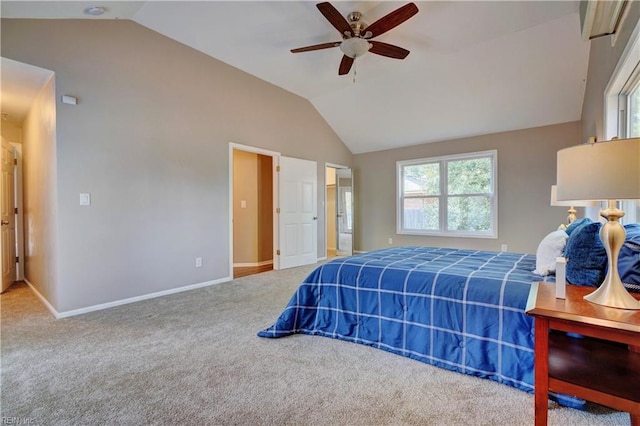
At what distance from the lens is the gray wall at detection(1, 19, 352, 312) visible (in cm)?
291

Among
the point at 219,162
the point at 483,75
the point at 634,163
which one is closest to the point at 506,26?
the point at 483,75

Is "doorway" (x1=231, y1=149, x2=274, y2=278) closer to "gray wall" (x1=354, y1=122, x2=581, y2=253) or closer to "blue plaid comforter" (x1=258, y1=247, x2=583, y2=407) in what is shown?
"gray wall" (x1=354, y1=122, x2=581, y2=253)

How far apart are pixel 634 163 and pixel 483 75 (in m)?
3.68

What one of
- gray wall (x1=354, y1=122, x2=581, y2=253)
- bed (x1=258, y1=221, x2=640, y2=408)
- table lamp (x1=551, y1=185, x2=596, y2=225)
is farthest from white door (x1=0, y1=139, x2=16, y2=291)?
gray wall (x1=354, y1=122, x2=581, y2=253)

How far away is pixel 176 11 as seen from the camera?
10.2 feet

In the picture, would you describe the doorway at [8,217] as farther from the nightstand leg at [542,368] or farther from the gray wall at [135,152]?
the nightstand leg at [542,368]

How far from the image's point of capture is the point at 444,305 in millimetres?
1927

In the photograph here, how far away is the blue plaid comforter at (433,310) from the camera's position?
173 centimetres

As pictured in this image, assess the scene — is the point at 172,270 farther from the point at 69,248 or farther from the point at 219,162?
the point at 219,162

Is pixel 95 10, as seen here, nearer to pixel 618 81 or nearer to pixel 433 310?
pixel 433 310

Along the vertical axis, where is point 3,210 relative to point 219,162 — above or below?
below

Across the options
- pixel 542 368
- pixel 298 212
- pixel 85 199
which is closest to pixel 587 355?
pixel 542 368

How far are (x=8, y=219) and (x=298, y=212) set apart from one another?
157 inches

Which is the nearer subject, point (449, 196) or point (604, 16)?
point (604, 16)
